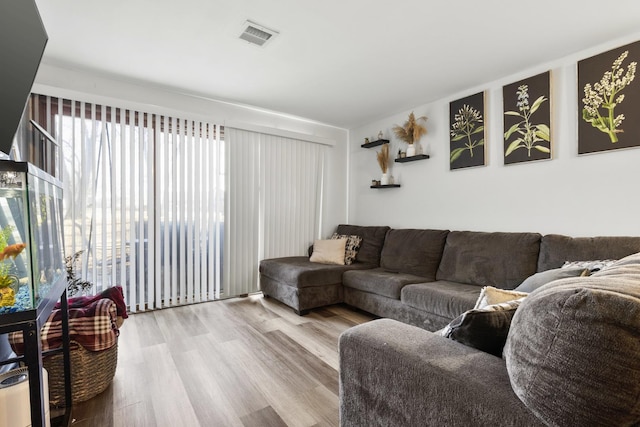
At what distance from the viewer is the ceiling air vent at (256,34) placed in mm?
2131

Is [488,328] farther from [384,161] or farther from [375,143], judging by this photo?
[375,143]

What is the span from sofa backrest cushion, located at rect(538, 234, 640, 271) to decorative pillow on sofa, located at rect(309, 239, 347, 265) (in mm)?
2101

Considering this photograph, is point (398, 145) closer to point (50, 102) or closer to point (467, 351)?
point (467, 351)

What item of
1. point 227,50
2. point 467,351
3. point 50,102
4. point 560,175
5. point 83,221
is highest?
point 227,50

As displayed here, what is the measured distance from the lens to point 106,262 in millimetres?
2951

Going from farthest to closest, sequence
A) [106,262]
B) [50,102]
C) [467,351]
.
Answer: [106,262], [50,102], [467,351]

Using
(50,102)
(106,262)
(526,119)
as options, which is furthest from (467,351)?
(50,102)

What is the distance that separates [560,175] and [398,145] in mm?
1856

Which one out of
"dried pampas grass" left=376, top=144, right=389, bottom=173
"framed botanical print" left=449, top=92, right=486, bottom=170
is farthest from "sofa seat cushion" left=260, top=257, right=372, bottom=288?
"framed botanical print" left=449, top=92, right=486, bottom=170

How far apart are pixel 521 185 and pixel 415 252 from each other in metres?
1.20

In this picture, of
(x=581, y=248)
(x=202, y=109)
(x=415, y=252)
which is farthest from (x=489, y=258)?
(x=202, y=109)

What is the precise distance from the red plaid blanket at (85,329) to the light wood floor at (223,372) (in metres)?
0.35

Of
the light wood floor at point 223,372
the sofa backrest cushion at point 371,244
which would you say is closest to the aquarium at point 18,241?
the light wood floor at point 223,372

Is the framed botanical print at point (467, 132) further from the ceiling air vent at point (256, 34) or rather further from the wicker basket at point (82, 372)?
the wicker basket at point (82, 372)
